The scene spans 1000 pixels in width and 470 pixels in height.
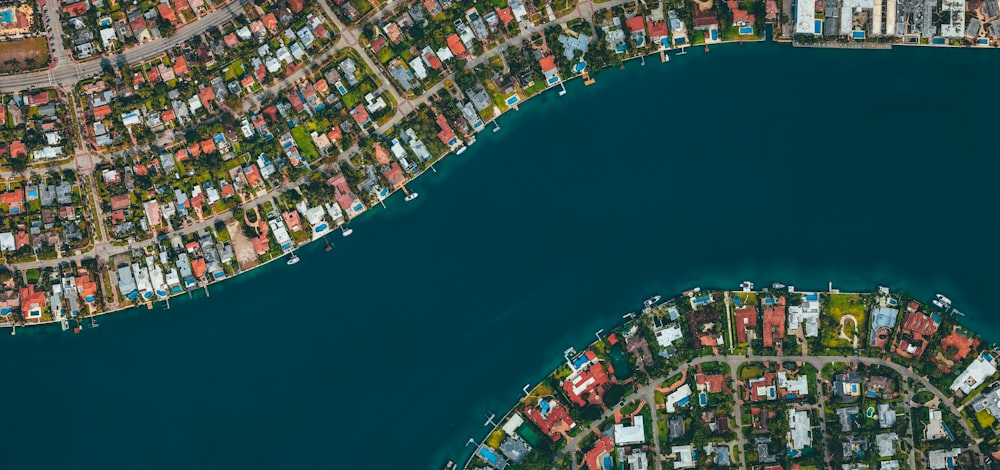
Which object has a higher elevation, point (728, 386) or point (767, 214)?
point (767, 214)

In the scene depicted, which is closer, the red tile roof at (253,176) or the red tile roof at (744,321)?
the red tile roof at (744,321)

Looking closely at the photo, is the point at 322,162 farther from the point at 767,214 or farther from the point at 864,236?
the point at 864,236

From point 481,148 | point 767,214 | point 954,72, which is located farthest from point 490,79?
point 954,72

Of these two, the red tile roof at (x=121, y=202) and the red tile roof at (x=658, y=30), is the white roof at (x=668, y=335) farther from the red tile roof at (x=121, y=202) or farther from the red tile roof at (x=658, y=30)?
the red tile roof at (x=121, y=202)

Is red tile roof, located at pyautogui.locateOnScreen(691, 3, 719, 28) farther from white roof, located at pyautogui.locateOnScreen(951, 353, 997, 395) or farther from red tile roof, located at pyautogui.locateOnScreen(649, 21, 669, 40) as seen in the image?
white roof, located at pyautogui.locateOnScreen(951, 353, 997, 395)

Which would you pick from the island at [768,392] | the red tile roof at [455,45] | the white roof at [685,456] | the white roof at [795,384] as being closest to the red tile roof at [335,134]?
the red tile roof at [455,45]

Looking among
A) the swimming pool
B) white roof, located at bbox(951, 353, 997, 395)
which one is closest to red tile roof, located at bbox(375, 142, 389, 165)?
the swimming pool

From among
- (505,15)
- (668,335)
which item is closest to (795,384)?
(668,335)
